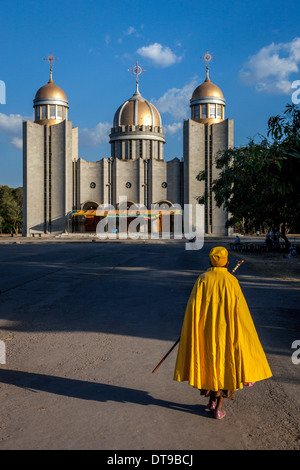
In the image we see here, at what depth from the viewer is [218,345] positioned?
4.26 m

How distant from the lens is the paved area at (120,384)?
3.77 meters

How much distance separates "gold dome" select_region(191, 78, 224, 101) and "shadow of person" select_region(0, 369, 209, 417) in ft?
249

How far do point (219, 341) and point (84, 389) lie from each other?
61.8 inches

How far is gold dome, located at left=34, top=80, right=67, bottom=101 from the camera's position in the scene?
78.1 m

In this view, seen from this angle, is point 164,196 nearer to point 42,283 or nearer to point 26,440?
point 42,283

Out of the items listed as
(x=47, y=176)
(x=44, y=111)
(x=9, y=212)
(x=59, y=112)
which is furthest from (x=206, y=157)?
(x=9, y=212)

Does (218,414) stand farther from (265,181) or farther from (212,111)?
(212,111)

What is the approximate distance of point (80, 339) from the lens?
278 inches

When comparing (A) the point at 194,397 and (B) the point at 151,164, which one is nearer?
(A) the point at 194,397

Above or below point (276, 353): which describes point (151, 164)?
above

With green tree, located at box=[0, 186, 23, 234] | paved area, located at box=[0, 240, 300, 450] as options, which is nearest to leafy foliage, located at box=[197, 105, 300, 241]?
paved area, located at box=[0, 240, 300, 450]

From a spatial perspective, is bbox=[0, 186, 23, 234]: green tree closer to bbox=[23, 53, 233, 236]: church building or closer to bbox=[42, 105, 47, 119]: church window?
bbox=[23, 53, 233, 236]: church building
